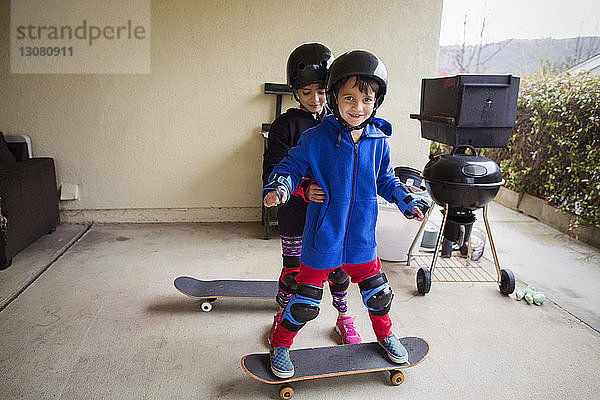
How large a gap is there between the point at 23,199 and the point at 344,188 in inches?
97.7

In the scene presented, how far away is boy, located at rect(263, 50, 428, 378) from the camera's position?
5.49 feet

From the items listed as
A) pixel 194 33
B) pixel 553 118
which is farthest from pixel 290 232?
pixel 553 118

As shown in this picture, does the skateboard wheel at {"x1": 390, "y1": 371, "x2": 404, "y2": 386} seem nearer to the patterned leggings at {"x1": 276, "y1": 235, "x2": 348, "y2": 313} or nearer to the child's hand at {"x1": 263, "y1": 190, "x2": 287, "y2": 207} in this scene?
the patterned leggings at {"x1": 276, "y1": 235, "x2": 348, "y2": 313}

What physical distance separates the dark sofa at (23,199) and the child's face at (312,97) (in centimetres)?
210

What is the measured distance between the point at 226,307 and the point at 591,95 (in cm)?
338

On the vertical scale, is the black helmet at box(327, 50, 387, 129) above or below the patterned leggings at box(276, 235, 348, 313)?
above

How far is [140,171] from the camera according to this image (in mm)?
3867

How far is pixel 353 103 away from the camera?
5.47 feet

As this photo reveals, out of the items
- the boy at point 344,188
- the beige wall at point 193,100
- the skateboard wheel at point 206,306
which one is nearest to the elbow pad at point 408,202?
the boy at point 344,188

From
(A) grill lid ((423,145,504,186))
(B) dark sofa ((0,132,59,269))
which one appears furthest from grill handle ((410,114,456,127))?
(B) dark sofa ((0,132,59,269))

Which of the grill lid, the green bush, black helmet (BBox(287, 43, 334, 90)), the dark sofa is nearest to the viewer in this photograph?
black helmet (BBox(287, 43, 334, 90))

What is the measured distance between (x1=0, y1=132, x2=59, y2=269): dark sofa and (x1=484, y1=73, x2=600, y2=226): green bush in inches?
167

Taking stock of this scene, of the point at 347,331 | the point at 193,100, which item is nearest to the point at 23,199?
the point at 193,100

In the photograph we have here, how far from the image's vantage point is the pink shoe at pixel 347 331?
216 cm
